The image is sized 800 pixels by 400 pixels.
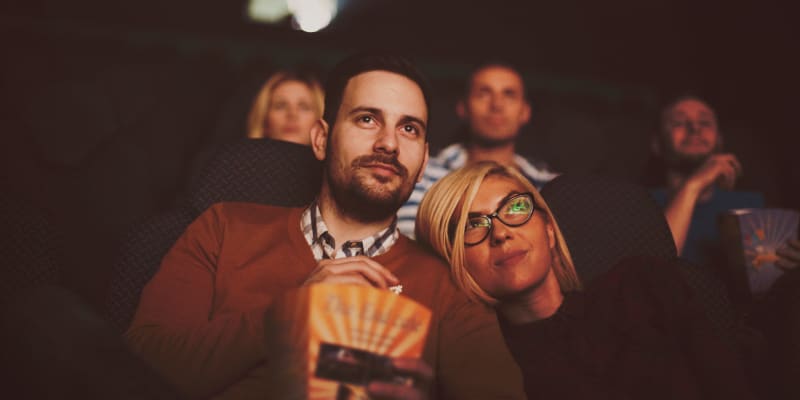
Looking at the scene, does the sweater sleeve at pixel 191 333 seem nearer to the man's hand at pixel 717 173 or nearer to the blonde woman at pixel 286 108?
the blonde woman at pixel 286 108

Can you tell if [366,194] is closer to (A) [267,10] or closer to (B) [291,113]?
(B) [291,113]

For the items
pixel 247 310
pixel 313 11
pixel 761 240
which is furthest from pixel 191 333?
pixel 313 11

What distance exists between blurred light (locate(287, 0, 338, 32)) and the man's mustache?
2757mm

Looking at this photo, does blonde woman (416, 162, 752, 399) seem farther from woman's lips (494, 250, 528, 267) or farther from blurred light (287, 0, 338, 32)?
blurred light (287, 0, 338, 32)

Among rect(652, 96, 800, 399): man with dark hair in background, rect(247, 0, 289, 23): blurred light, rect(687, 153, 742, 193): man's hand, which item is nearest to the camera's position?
rect(652, 96, 800, 399): man with dark hair in background

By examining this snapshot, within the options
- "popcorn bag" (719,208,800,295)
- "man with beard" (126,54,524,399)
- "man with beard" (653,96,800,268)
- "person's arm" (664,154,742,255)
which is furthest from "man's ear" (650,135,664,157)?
"man with beard" (126,54,524,399)

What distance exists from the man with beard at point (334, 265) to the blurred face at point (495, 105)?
115 centimetres

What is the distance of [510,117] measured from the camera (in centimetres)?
241

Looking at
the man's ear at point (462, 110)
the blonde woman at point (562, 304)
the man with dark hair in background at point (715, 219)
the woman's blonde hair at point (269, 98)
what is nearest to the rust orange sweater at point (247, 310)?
the blonde woman at point (562, 304)

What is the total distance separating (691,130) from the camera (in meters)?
2.33

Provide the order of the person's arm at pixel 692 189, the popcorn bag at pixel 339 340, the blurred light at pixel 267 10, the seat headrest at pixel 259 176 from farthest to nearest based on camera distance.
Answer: the blurred light at pixel 267 10
the person's arm at pixel 692 189
the seat headrest at pixel 259 176
the popcorn bag at pixel 339 340

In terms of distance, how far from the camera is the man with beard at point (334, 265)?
0.90 m

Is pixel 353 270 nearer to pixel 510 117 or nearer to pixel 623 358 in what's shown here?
pixel 623 358

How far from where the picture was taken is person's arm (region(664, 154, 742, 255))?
1.90 metres
